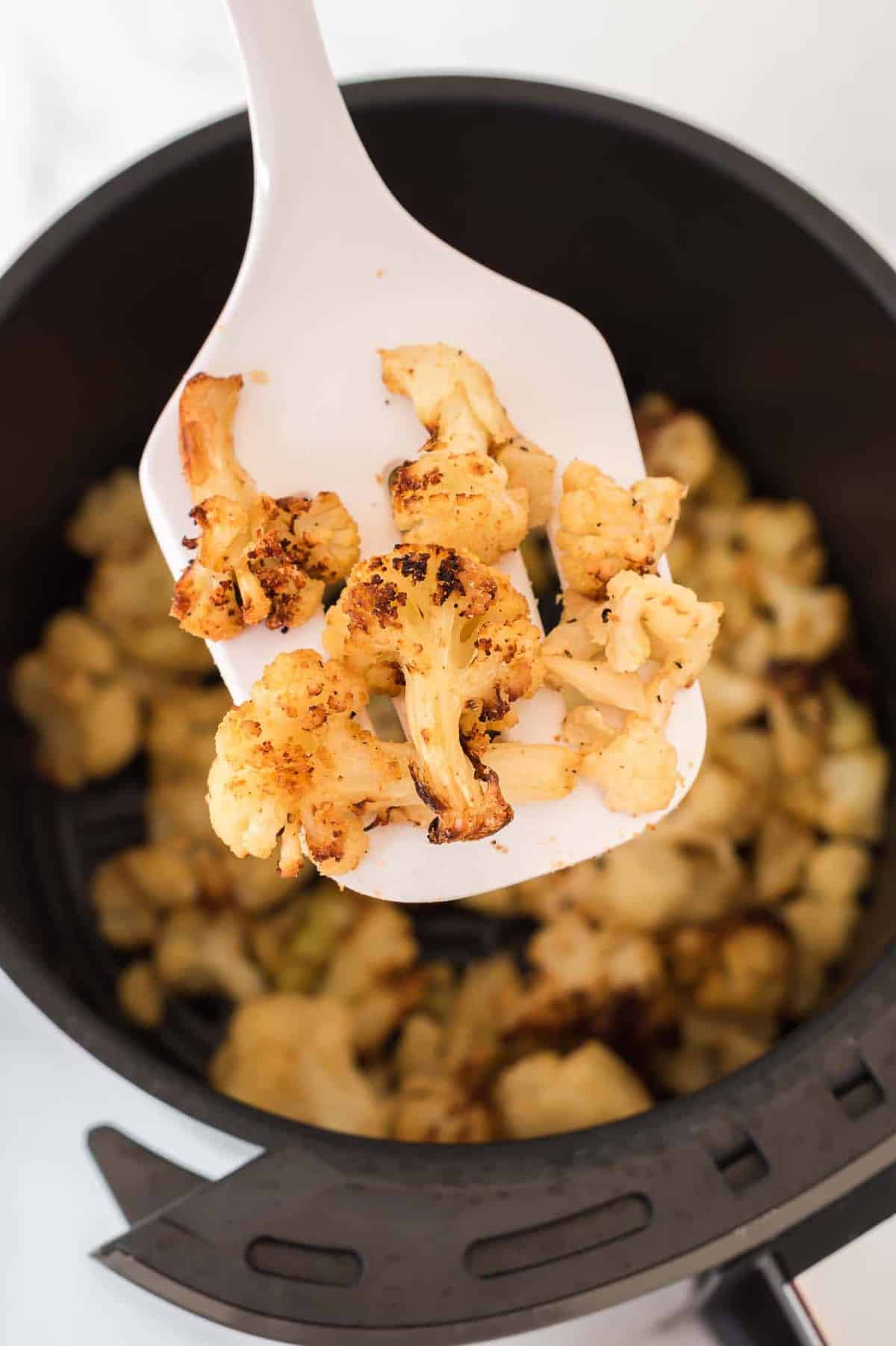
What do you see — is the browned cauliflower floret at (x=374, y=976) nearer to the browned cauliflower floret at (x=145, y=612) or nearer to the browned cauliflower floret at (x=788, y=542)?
the browned cauliflower floret at (x=145, y=612)

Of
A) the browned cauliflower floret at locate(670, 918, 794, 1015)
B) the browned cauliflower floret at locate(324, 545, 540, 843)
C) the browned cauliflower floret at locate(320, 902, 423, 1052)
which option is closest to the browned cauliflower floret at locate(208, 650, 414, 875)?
the browned cauliflower floret at locate(324, 545, 540, 843)

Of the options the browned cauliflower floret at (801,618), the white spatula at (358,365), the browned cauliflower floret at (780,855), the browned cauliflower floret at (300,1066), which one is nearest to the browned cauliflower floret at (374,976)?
the browned cauliflower floret at (300,1066)

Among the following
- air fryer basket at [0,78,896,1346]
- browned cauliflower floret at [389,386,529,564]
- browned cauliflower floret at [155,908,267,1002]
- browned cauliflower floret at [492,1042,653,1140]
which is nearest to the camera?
air fryer basket at [0,78,896,1346]

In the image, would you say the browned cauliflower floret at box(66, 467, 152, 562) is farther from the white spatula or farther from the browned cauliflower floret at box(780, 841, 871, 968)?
the browned cauliflower floret at box(780, 841, 871, 968)

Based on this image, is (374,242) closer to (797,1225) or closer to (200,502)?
(200,502)

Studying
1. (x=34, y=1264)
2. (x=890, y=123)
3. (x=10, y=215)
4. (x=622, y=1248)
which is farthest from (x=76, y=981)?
(x=890, y=123)

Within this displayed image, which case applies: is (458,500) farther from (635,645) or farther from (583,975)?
(583,975)

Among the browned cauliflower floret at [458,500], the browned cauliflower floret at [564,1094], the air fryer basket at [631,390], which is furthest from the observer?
the browned cauliflower floret at [564,1094]
